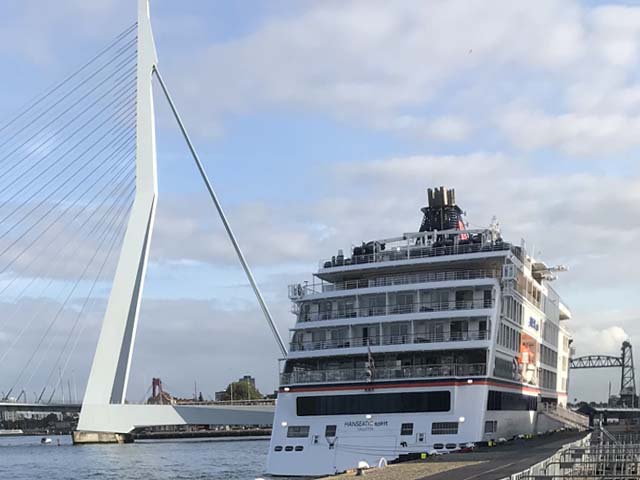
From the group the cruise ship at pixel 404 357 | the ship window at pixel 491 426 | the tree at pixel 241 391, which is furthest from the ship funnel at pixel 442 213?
the tree at pixel 241 391

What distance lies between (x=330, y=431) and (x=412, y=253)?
966 centimetres

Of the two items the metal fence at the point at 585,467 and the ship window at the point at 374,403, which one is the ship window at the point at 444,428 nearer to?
the ship window at the point at 374,403

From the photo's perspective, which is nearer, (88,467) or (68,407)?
(88,467)

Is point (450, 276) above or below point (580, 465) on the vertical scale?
above

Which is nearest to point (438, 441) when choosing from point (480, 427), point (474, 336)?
point (480, 427)

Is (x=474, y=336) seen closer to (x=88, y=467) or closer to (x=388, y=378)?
(x=388, y=378)

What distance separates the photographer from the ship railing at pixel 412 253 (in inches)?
1517

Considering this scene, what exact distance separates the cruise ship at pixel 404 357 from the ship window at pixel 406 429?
0.05 metres

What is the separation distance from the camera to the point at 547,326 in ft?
170

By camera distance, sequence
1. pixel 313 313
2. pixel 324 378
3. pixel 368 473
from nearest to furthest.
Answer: pixel 368 473 < pixel 324 378 < pixel 313 313

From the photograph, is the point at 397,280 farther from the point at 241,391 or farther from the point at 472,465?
the point at 241,391

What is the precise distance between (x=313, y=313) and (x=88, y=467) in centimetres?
2550

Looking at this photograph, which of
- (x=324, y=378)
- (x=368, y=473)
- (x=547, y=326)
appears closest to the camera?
(x=368, y=473)

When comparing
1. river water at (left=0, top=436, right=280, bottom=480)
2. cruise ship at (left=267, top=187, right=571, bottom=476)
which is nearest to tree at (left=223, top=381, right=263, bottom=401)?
river water at (left=0, top=436, right=280, bottom=480)
